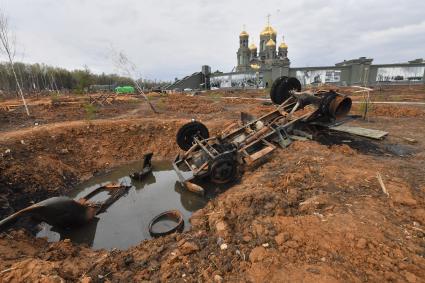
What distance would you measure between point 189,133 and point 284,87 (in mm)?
3741

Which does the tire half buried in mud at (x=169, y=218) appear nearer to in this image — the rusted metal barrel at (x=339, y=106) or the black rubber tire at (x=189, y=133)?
the black rubber tire at (x=189, y=133)

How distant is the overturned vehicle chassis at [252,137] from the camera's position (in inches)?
242

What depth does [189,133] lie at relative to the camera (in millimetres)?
7867

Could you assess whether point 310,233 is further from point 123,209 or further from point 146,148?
point 146,148

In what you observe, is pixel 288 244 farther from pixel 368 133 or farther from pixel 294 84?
pixel 294 84

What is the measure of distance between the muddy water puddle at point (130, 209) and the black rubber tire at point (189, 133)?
1.19 metres

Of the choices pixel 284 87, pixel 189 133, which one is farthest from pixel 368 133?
pixel 189 133

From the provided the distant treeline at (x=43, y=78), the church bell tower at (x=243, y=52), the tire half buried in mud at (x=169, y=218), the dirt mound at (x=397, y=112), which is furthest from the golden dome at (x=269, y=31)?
the tire half buried in mud at (x=169, y=218)

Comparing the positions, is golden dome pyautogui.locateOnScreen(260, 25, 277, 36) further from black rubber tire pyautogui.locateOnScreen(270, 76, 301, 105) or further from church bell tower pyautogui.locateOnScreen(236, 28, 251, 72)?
black rubber tire pyautogui.locateOnScreen(270, 76, 301, 105)

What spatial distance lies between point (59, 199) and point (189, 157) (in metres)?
3.50

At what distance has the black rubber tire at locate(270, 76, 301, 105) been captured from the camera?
8.37 metres

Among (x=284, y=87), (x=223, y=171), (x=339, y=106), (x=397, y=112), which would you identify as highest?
(x=284, y=87)

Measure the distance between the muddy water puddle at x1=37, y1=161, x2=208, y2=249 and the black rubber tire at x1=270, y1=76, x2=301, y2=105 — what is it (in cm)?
460

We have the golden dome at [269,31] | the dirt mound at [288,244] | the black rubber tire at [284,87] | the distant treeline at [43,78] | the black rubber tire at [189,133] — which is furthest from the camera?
the golden dome at [269,31]
